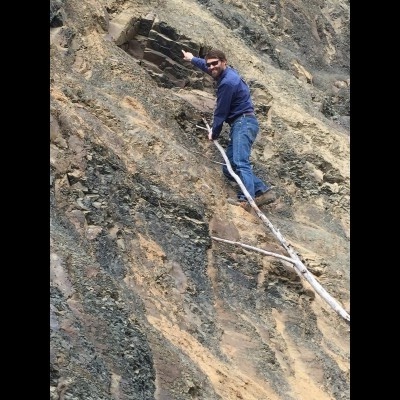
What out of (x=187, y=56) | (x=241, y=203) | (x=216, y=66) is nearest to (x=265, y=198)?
(x=241, y=203)

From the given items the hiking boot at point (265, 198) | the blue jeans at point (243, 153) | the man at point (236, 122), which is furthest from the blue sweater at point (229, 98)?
the hiking boot at point (265, 198)

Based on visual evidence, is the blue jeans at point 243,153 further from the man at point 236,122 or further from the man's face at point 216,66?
the man's face at point 216,66

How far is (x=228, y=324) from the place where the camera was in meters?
6.65

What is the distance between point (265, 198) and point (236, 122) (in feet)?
3.45

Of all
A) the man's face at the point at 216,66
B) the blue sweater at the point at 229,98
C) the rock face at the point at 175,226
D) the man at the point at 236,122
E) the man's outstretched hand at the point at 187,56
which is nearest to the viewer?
the rock face at the point at 175,226

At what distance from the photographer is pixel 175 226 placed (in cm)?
724

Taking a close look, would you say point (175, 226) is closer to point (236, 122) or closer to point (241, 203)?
point (241, 203)

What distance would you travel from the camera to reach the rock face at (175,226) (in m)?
5.33

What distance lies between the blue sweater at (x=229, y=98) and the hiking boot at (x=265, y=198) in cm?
95

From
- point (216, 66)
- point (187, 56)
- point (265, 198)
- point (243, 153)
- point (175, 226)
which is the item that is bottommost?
point (265, 198)

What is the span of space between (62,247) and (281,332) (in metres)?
2.53
